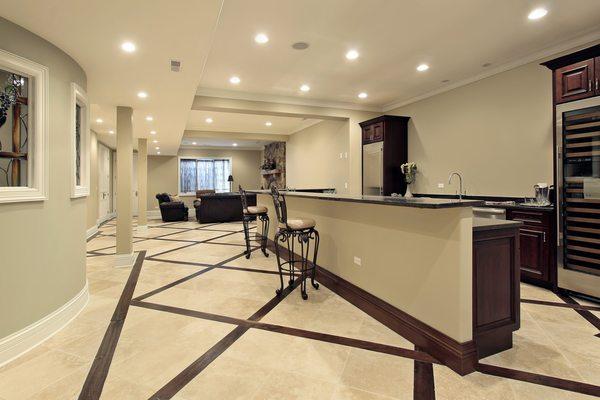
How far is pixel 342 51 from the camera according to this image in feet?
13.6

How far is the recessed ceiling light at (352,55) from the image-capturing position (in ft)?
13.7

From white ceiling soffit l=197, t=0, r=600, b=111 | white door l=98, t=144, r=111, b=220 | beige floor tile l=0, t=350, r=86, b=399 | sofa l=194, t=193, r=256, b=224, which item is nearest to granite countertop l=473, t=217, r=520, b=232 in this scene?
white ceiling soffit l=197, t=0, r=600, b=111

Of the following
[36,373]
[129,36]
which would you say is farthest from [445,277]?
[129,36]

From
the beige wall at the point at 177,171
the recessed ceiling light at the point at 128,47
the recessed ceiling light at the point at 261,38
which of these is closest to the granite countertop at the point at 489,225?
the recessed ceiling light at the point at 261,38

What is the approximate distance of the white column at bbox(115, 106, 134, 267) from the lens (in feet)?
15.8

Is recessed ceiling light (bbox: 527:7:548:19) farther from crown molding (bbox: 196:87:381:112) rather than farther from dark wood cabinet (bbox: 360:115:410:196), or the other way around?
crown molding (bbox: 196:87:381:112)

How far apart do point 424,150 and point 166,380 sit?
5.64 m

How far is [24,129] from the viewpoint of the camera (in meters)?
2.48

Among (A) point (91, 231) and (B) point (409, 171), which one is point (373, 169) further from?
(A) point (91, 231)

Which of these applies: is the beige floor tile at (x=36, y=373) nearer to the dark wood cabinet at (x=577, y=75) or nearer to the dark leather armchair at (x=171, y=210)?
the dark wood cabinet at (x=577, y=75)

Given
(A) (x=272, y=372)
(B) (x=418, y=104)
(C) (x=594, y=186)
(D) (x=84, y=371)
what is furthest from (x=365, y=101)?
(D) (x=84, y=371)

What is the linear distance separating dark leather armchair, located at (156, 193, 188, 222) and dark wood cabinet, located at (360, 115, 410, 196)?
7.35 meters

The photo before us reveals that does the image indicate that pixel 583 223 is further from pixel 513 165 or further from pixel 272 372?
pixel 272 372

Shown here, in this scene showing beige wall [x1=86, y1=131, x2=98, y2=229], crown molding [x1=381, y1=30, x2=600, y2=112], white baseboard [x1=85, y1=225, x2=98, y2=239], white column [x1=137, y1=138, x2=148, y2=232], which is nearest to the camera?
crown molding [x1=381, y1=30, x2=600, y2=112]
